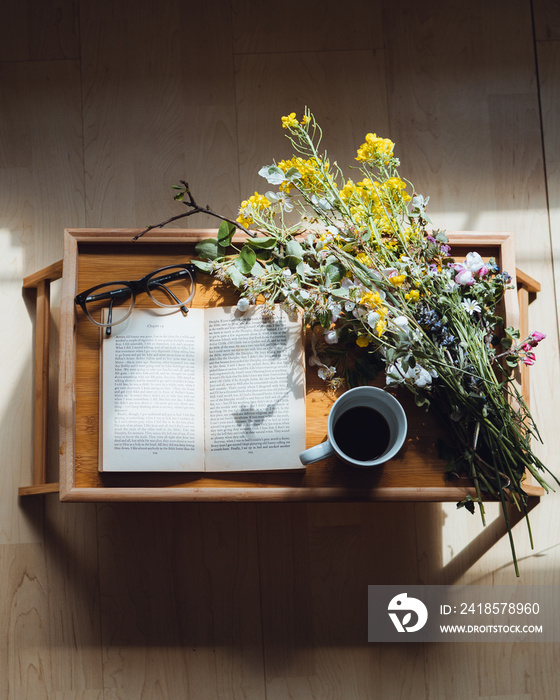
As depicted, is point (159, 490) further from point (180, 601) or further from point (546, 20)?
point (546, 20)

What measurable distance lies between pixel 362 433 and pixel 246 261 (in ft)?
1.36

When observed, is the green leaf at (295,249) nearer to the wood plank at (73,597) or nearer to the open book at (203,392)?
the open book at (203,392)

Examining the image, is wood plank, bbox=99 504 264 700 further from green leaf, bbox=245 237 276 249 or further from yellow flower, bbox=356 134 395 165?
yellow flower, bbox=356 134 395 165

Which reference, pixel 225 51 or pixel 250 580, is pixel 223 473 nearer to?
pixel 250 580

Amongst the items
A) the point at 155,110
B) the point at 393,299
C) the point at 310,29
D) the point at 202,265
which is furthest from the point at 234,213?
the point at 393,299

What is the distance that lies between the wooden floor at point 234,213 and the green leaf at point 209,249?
0.45m

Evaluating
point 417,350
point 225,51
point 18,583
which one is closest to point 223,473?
point 417,350

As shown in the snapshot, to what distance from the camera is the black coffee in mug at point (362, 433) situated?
3.79 feet

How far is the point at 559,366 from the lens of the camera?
1695 millimetres

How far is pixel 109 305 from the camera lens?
1.25 m

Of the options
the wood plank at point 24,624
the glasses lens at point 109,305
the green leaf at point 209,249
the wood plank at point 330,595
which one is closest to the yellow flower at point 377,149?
the green leaf at point 209,249

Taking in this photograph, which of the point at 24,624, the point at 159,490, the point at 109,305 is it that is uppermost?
the point at 109,305

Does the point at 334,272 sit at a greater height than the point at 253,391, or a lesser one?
greater

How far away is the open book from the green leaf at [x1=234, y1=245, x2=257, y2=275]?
81 mm
